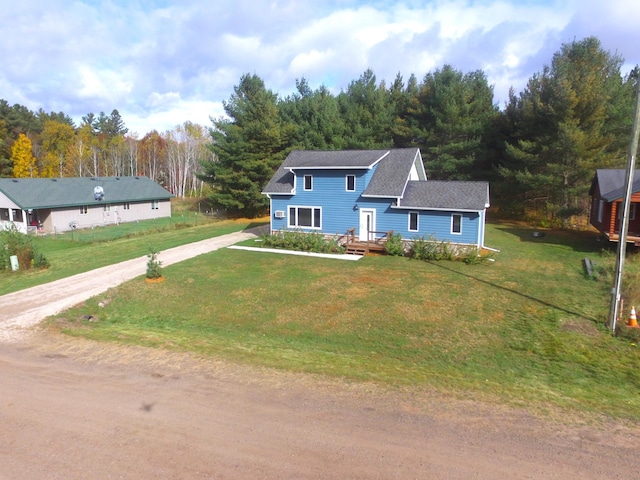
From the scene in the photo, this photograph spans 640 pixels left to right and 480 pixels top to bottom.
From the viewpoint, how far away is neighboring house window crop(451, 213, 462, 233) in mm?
22453

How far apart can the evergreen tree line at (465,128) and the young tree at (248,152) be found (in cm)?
10

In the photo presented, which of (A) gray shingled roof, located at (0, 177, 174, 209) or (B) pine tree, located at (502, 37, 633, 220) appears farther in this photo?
(A) gray shingled roof, located at (0, 177, 174, 209)

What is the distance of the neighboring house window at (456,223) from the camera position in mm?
22453

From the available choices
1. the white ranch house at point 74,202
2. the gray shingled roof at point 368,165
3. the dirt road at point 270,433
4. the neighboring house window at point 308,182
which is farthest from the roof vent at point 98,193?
the dirt road at point 270,433

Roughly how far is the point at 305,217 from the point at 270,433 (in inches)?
794

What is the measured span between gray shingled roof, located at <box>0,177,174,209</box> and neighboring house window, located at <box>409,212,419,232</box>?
2816cm

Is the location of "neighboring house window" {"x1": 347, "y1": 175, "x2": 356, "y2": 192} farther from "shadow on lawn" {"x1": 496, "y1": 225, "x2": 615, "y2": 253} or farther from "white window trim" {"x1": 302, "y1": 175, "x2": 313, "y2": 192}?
"shadow on lawn" {"x1": 496, "y1": 225, "x2": 615, "y2": 253}

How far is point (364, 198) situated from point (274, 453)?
1933cm

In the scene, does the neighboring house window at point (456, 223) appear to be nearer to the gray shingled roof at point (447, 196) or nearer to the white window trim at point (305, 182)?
the gray shingled roof at point (447, 196)

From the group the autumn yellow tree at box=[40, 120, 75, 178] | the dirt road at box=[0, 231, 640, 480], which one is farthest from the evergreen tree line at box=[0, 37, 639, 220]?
the autumn yellow tree at box=[40, 120, 75, 178]

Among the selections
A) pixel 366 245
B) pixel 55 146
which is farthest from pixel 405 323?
pixel 55 146

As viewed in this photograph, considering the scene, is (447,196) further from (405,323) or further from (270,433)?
(270,433)

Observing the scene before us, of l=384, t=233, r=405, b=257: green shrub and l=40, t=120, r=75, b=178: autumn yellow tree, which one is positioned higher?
l=40, t=120, r=75, b=178: autumn yellow tree

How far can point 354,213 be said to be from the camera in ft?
82.2
